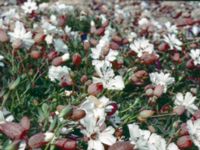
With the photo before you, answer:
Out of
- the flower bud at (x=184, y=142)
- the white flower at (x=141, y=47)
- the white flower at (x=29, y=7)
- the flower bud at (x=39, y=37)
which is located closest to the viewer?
the flower bud at (x=184, y=142)

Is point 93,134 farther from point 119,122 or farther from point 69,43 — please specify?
point 69,43

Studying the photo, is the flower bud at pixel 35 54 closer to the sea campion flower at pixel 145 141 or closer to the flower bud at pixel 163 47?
the sea campion flower at pixel 145 141

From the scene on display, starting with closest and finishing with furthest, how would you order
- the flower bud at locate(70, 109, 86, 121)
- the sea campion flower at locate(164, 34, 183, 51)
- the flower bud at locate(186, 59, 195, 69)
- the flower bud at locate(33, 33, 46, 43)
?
the flower bud at locate(70, 109, 86, 121)
the flower bud at locate(33, 33, 46, 43)
the flower bud at locate(186, 59, 195, 69)
the sea campion flower at locate(164, 34, 183, 51)

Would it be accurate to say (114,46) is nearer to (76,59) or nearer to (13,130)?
(76,59)

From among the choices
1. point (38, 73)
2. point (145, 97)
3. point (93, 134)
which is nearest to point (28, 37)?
point (38, 73)

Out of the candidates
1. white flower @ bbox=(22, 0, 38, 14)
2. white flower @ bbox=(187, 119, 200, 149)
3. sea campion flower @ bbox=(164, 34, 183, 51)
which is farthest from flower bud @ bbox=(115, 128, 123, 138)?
white flower @ bbox=(22, 0, 38, 14)

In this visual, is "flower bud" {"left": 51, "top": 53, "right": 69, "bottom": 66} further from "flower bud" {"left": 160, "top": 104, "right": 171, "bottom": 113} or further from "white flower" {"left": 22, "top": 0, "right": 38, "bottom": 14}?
"white flower" {"left": 22, "top": 0, "right": 38, "bottom": 14}

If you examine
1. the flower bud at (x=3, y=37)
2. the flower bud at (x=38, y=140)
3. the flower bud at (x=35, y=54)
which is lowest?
the flower bud at (x=38, y=140)

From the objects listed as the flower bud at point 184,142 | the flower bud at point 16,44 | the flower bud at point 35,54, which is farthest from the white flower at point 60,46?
the flower bud at point 184,142
